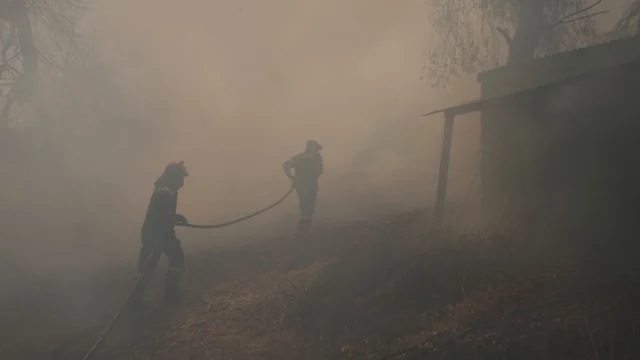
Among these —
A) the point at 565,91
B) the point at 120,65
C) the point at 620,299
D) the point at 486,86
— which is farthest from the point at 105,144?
the point at 620,299

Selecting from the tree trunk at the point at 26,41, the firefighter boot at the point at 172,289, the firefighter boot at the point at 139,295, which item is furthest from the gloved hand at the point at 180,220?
the tree trunk at the point at 26,41

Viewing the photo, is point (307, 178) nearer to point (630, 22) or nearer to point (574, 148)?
point (574, 148)

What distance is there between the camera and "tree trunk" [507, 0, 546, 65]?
45.3ft

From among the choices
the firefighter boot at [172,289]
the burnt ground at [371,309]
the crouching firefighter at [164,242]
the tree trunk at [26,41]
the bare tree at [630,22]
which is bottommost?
the burnt ground at [371,309]

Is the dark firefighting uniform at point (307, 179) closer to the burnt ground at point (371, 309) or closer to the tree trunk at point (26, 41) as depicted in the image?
the burnt ground at point (371, 309)

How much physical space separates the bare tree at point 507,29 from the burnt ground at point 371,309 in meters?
7.42

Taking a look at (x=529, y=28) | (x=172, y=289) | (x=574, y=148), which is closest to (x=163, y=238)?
(x=172, y=289)

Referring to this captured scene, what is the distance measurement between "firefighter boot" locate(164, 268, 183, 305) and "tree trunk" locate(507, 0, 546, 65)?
1032cm

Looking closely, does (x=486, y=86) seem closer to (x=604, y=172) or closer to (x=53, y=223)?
(x=604, y=172)

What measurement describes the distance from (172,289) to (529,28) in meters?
11.1

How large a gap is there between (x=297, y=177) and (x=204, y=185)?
32.8ft

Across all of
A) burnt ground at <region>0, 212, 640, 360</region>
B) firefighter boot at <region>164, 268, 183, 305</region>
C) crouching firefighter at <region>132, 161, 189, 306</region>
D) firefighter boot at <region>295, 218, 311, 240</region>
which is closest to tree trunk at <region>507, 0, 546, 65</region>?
burnt ground at <region>0, 212, 640, 360</region>

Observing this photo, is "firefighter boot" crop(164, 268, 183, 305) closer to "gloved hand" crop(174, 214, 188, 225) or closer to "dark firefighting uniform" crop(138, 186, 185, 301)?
"dark firefighting uniform" crop(138, 186, 185, 301)

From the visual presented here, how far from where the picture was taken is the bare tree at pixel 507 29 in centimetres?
1392
